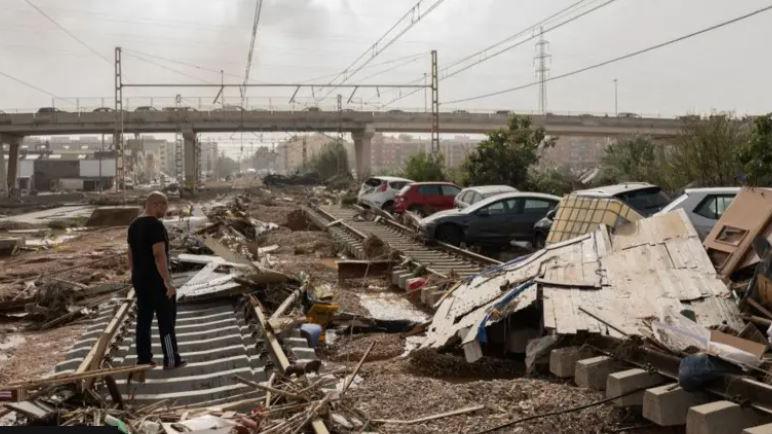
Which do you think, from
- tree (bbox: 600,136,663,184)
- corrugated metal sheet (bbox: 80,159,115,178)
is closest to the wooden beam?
→ tree (bbox: 600,136,663,184)

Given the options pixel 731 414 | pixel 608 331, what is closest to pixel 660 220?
pixel 608 331

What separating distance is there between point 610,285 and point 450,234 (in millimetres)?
11176

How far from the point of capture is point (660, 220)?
32.5 ft

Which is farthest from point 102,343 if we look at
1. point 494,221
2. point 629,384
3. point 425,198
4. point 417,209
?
point 425,198

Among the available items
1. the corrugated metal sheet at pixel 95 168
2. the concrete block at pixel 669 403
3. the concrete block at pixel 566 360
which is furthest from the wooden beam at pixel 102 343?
the corrugated metal sheet at pixel 95 168

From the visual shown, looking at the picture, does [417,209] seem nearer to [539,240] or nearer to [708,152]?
[539,240]

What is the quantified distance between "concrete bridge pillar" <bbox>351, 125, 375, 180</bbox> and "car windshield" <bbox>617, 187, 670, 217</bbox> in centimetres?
5573

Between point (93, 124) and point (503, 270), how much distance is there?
209 feet

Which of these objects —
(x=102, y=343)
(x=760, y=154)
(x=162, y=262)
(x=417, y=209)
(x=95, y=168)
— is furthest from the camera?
(x=95, y=168)

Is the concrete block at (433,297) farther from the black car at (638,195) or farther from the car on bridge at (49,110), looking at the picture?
the car on bridge at (49,110)

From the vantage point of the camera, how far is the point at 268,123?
225 ft

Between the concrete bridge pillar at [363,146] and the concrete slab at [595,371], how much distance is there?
2570 inches

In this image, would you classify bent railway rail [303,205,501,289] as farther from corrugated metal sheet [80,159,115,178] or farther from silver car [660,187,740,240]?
corrugated metal sheet [80,159,115,178]

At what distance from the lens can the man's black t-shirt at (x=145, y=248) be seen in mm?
7586
